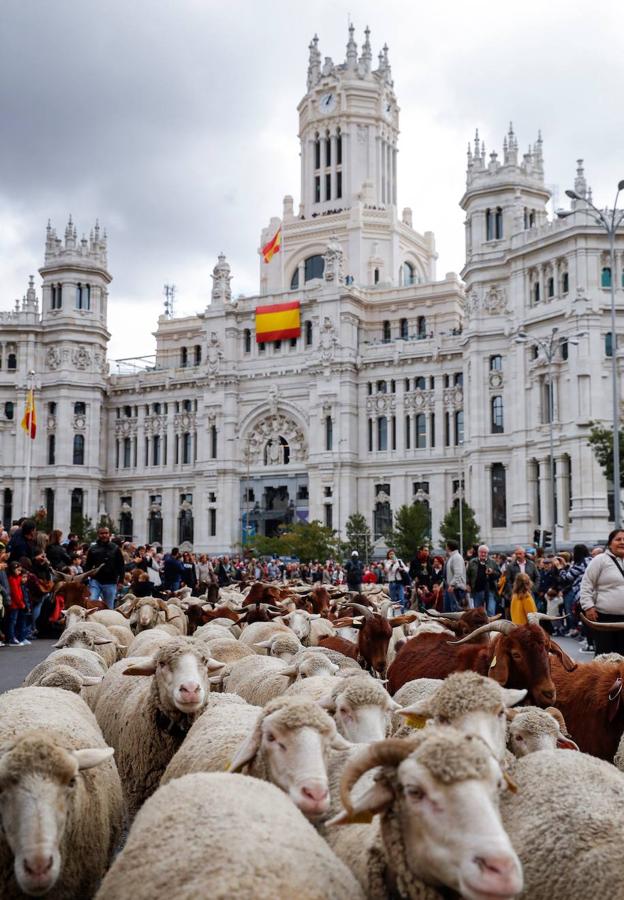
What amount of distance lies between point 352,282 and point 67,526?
30913 millimetres

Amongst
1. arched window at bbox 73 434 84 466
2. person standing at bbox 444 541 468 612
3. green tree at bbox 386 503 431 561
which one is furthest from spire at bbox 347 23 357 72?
person standing at bbox 444 541 468 612

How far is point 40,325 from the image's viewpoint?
7781 centimetres

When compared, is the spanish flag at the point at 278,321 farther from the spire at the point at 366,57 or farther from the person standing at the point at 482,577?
the person standing at the point at 482,577

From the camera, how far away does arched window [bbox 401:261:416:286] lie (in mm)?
83875

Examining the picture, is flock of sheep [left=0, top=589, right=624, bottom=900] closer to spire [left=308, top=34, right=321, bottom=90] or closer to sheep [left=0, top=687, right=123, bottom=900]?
sheep [left=0, top=687, right=123, bottom=900]

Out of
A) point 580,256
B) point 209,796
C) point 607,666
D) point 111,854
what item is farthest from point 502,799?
point 580,256

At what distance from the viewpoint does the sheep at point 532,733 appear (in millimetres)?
5816

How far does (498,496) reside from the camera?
59344 millimetres

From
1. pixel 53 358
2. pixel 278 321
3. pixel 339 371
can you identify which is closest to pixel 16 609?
pixel 339 371

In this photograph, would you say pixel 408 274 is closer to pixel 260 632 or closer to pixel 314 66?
pixel 314 66

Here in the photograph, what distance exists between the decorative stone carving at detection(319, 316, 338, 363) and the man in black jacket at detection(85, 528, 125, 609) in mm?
53519

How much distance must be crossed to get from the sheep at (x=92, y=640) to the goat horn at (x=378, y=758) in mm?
7051

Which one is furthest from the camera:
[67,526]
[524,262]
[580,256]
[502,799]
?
[67,526]

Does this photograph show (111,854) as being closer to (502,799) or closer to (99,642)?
(502,799)
